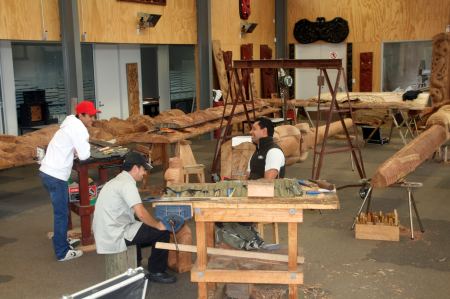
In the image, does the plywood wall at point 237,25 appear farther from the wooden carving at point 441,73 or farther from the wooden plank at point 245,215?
the wooden plank at point 245,215

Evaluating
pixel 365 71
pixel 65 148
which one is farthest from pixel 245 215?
pixel 365 71

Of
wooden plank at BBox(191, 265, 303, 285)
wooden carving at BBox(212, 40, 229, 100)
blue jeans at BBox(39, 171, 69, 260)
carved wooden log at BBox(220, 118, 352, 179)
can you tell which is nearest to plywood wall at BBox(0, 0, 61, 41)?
carved wooden log at BBox(220, 118, 352, 179)

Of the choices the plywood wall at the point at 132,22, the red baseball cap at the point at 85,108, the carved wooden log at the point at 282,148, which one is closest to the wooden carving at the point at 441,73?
the carved wooden log at the point at 282,148

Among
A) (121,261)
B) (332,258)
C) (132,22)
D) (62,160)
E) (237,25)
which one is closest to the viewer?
(121,261)

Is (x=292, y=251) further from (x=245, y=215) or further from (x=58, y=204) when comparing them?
(x=58, y=204)

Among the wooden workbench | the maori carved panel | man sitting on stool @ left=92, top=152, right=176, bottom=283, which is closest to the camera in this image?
the wooden workbench

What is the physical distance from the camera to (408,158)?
794cm

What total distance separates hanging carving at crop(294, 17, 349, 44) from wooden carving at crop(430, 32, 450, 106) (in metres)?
4.13

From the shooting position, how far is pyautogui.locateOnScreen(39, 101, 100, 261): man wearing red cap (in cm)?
635

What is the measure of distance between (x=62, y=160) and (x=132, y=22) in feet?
24.2

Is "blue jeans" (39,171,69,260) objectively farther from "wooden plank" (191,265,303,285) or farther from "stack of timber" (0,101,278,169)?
"stack of timber" (0,101,278,169)

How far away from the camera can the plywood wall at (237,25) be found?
15.8m

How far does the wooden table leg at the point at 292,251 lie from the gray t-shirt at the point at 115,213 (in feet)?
4.80

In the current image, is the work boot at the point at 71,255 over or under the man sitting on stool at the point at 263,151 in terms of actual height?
under
